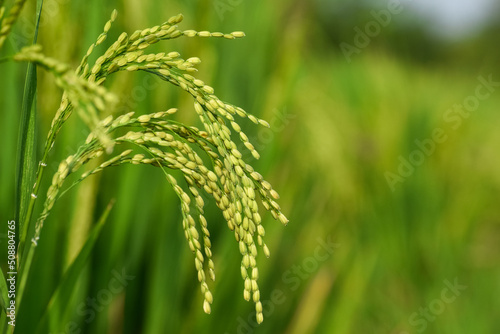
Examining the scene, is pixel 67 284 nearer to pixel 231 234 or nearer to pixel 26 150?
pixel 26 150

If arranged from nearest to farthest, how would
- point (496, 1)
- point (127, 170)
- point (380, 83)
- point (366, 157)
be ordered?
point (127, 170) < point (366, 157) < point (380, 83) < point (496, 1)

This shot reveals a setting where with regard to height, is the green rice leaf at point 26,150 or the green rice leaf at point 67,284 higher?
the green rice leaf at point 26,150

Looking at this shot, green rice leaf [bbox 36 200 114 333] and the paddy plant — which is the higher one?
the paddy plant

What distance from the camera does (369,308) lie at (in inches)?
102

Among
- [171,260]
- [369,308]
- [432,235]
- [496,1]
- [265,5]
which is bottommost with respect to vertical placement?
[369,308]

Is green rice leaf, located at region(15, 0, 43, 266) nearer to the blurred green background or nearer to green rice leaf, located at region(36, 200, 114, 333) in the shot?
green rice leaf, located at region(36, 200, 114, 333)

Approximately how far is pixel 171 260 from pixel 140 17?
1.94 ft

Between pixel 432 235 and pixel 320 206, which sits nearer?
pixel 320 206

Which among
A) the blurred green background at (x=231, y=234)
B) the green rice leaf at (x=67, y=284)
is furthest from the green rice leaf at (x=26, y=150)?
the blurred green background at (x=231, y=234)

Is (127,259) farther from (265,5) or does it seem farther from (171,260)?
(265,5)

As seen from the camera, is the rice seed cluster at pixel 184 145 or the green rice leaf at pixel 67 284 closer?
the rice seed cluster at pixel 184 145

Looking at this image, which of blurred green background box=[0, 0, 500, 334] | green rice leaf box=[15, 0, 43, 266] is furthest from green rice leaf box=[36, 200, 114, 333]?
green rice leaf box=[15, 0, 43, 266]

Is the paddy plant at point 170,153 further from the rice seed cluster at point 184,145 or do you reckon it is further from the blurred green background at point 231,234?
the blurred green background at point 231,234

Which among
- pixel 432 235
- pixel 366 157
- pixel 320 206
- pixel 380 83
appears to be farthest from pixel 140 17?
pixel 380 83
